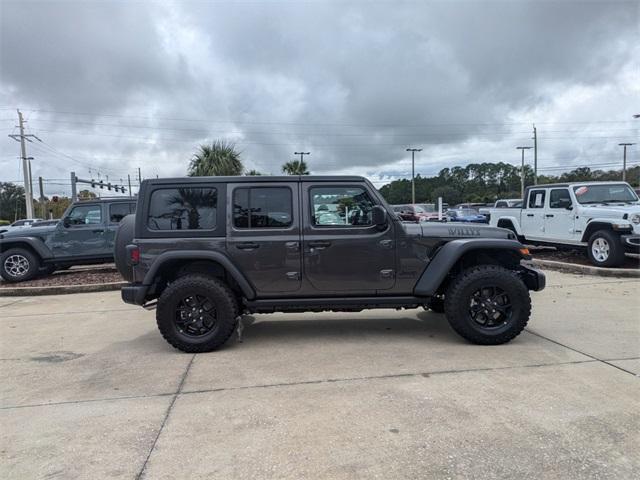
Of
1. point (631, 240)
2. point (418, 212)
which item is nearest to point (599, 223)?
point (631, 240)

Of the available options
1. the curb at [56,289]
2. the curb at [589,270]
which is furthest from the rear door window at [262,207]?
the curb at [589,270]

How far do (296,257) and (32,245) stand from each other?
7797 millimetres

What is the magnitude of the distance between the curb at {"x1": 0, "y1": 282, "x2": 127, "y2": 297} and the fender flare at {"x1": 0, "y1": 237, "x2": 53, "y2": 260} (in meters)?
1.08

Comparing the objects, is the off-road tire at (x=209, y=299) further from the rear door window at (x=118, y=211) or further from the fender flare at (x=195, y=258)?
the rear door window at (x=118, y=211)

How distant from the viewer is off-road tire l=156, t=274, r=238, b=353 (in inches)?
182

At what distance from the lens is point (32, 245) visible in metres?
9.72

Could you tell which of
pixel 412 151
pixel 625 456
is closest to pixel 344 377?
pixel 625 456

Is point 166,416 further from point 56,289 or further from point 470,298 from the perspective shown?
point 56,289

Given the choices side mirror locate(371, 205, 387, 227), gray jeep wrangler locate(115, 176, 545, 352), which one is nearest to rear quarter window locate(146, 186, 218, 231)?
gray jeep wrangler locate(115, 176, 545, 352)

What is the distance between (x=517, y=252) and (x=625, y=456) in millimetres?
2548

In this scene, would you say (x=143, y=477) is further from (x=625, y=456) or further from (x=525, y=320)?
(x=525, y=320)

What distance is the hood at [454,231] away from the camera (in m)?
4.82

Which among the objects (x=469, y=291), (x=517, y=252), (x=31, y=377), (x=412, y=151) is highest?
(x=412, y=151)

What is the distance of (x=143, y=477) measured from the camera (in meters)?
2.56
